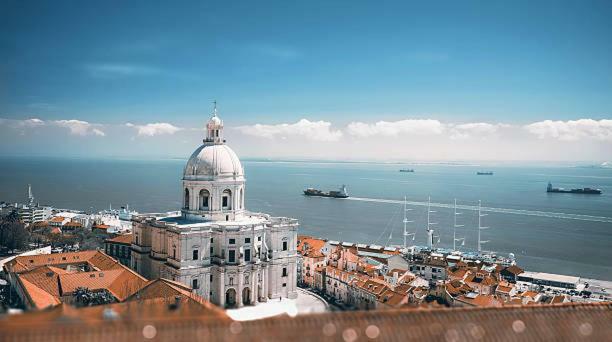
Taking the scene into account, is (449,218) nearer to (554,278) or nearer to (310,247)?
(554,278)

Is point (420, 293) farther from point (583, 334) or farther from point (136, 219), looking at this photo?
point (583, 334)

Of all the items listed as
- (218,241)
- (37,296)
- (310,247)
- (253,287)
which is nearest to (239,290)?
(253,287)

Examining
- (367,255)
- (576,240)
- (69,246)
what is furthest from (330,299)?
(576,240)

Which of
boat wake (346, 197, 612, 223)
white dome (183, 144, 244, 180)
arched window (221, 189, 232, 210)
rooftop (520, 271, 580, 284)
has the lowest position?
rooftop (520, 271, 580, 284)

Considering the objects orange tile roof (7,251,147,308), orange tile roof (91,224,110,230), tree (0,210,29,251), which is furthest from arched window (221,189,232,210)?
orange tile roof (91,224,110,230)

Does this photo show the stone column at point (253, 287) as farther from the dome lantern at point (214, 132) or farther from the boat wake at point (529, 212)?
the boat wake at point (529, 212)

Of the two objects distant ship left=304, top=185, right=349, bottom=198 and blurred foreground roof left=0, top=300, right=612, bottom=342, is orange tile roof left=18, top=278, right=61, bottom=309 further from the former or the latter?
distant ship left=304, top=185, right=349, bottom=198

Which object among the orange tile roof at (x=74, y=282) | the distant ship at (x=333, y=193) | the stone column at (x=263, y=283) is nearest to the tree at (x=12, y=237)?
the orange tile roof at (x=74, y=282)
